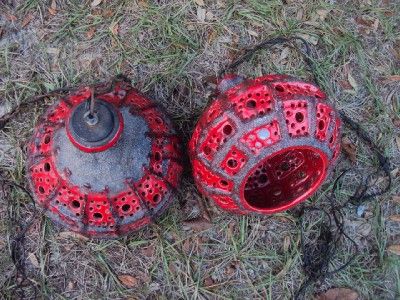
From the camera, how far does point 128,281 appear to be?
9.04ft

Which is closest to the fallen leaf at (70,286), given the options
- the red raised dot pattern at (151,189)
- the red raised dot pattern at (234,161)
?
the red raised dot pattern at (151,189)

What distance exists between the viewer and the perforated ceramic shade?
7.05ft

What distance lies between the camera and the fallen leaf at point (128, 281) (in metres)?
2.75

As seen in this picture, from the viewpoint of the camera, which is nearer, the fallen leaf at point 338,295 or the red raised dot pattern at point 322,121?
the red raised dot pattern at point 322,121

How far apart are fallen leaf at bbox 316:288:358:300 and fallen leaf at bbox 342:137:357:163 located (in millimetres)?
740

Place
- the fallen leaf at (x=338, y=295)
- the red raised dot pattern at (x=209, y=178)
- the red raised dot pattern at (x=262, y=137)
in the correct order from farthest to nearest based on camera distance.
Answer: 1. the fallen leaf at (x=338, y=295)
2. the red raised dot pattern at (x=209, y=178)
3. the red raised dot pattern at (x=262, y=137)

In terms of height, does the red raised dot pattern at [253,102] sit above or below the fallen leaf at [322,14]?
above

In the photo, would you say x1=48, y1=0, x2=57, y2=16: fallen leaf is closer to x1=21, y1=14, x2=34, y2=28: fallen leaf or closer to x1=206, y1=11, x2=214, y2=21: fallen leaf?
x1=21, y1=14, x2=34, y2=28: fallen leaf

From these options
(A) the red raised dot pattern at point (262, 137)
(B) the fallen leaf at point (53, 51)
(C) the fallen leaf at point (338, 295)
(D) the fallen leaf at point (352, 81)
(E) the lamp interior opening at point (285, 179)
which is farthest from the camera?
(D) the fallen leaf at point (352, 81)

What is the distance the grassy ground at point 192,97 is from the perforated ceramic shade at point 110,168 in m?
0.41

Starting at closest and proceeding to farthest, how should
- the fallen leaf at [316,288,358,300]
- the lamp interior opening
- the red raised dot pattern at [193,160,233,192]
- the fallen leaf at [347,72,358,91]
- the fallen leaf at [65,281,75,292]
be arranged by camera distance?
the red raised dot pattern at [193,160,233,192], the lamp interior opening, the fallen leaf at [65,281,75,292], the fallen leaf at [316,288,358,300], the fallen leaf at [347,72,358,91]

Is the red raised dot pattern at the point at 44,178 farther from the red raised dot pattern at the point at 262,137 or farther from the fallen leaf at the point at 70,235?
the red raised dot pattern at the point at 262,137

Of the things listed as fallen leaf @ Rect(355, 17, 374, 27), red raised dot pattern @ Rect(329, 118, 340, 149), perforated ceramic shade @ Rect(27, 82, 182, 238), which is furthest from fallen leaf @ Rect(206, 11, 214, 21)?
red raised dot pattern @ Rect(329, 118, 340, 149)

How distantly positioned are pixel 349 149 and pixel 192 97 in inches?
37.9
